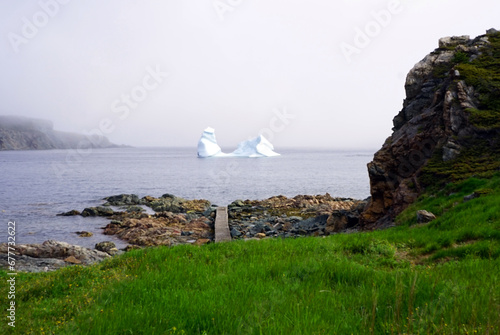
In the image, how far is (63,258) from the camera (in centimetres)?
1869

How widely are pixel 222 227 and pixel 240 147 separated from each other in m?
133

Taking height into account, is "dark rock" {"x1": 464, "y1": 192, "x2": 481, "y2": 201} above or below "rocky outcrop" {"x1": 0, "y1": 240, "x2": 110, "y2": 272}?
above

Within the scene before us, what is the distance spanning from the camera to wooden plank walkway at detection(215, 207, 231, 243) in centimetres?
2287

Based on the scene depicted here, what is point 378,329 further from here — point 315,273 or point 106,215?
point 106,215

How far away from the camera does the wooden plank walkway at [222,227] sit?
75.0 feet

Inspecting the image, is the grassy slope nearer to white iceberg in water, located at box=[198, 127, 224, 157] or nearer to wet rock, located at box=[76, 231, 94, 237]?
wet rock, located at box=[76, 231, 94, 237]

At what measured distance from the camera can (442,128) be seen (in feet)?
56.6

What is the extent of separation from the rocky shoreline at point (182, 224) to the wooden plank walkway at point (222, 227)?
61cm

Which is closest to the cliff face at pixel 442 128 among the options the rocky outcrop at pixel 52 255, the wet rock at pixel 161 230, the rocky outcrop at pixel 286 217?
the rocky outcrop at pixel 286 217

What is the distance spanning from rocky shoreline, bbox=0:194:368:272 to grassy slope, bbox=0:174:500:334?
956cm


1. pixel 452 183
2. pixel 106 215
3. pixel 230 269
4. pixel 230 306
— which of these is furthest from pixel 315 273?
pixel 106 215

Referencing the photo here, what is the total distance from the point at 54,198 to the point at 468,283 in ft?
170

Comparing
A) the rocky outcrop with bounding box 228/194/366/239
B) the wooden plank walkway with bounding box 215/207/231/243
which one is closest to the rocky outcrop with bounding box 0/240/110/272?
the wooden plank walkway with bounding box 215/207/231/243

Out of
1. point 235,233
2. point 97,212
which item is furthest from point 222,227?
point 97,212
